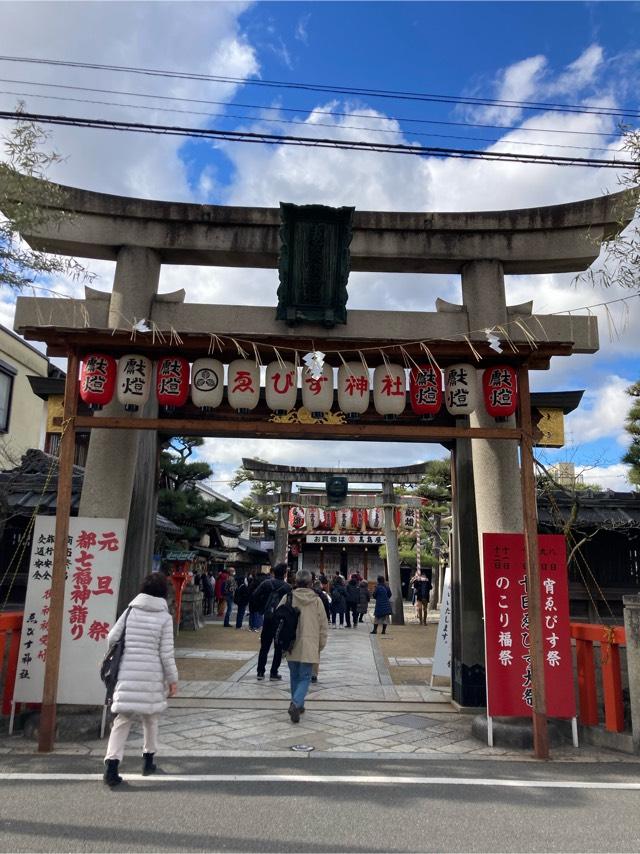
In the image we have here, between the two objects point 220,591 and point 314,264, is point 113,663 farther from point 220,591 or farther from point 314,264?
point 220,591

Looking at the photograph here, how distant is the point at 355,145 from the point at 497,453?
461 cm

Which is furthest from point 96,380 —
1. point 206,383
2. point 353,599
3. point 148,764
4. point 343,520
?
point 343,520

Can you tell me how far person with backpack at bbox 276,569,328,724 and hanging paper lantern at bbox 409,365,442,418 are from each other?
287 cm

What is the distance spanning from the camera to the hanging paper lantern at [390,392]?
801 cm

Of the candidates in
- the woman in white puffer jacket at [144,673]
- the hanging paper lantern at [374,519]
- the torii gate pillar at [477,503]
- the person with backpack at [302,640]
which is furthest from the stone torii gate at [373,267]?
the hanging paper lantern at [374,519]

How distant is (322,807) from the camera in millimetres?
5062

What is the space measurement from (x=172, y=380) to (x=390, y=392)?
2.78m

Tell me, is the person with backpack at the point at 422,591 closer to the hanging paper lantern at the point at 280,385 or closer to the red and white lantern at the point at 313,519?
the red and white lantern at the point at 313,519

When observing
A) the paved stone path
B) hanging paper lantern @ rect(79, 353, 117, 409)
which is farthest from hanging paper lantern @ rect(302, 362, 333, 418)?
the paved stone path

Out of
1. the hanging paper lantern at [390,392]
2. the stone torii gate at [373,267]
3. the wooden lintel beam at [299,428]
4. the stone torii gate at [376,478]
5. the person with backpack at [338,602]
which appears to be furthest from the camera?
the stone torii gate at [376,478]

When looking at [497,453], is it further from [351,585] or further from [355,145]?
[351,585]

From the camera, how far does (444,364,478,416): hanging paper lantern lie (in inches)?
311

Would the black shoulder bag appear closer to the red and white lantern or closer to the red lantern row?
the red lantern row

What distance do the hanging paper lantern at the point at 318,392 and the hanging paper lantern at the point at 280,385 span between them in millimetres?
141
